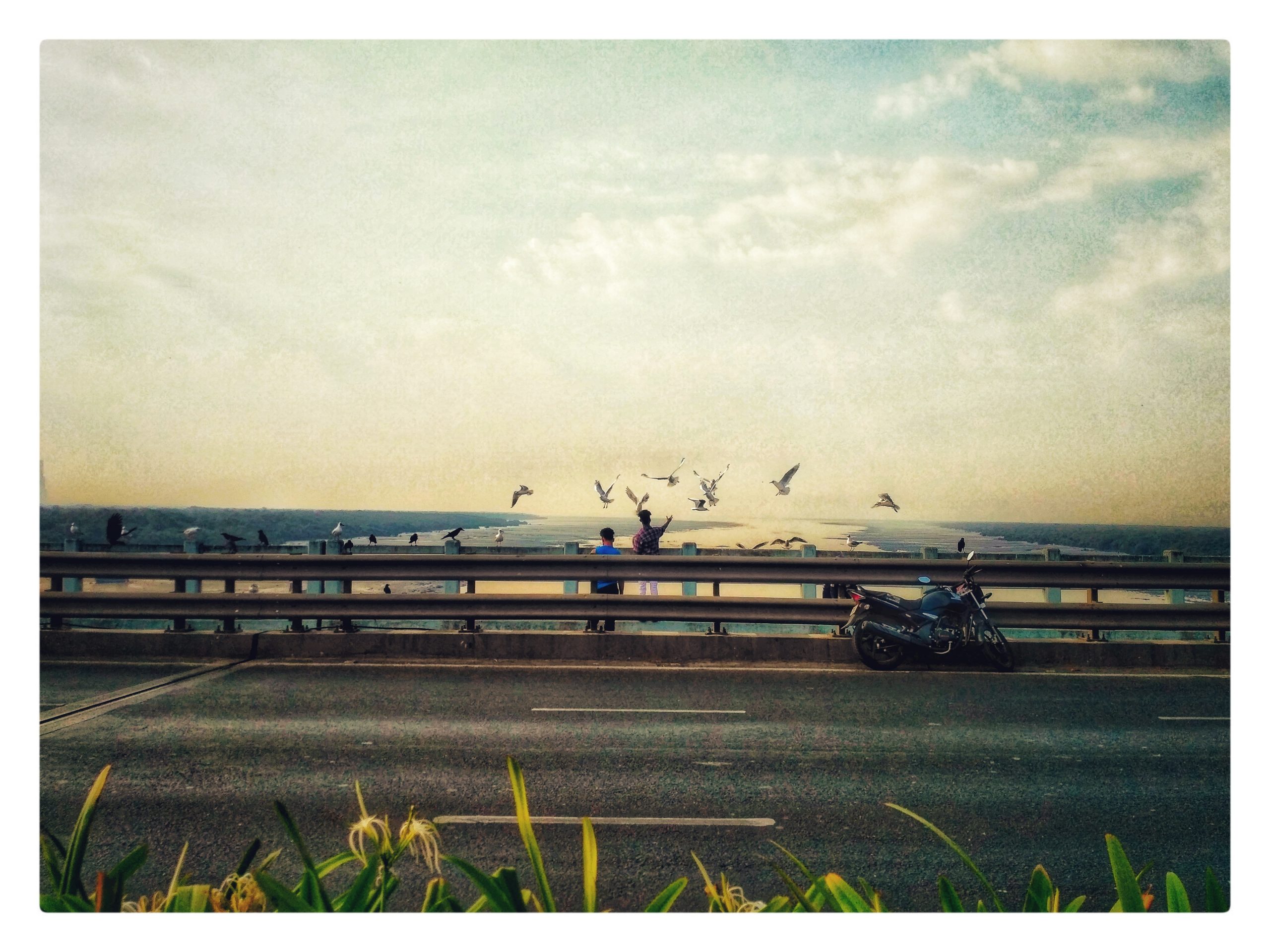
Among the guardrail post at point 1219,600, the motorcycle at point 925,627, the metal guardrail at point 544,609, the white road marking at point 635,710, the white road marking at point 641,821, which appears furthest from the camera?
the guardrail post at point 1219,600

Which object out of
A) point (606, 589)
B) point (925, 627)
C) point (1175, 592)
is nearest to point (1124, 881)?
point (925, 627)

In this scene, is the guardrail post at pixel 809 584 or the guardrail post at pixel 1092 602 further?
the guardrail post at pixel 809 584

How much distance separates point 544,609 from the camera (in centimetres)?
989

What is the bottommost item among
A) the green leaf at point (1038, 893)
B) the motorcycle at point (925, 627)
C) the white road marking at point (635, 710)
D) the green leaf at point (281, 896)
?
the white road marking at point (635, 710)

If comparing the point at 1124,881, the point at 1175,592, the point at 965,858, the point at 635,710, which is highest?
the point at 965,858

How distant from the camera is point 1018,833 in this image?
461 centimetres

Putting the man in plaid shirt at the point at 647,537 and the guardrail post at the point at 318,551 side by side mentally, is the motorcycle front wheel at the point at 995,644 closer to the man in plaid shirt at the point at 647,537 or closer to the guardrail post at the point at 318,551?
the man in plaid shirt at the point at 647,537

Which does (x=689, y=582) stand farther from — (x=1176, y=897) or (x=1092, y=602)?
(x=1176, y=897)

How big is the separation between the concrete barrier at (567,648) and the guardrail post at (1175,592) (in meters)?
0.48

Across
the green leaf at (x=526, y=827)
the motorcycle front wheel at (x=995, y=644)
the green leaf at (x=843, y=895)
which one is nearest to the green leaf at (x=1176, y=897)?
the green leaf at (x=843, y=895)

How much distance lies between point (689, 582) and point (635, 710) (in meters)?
2.89

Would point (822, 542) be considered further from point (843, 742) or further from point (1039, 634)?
point (843, 742)

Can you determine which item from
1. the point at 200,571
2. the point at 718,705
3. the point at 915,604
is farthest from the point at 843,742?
the point at 200,571

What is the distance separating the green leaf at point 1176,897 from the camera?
2445 mm
